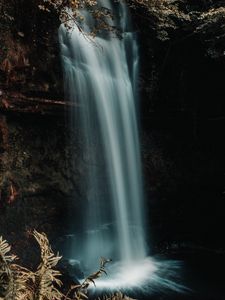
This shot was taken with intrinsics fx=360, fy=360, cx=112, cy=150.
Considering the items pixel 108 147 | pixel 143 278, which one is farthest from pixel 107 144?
pixel 143 278

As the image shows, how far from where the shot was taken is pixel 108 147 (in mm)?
8453

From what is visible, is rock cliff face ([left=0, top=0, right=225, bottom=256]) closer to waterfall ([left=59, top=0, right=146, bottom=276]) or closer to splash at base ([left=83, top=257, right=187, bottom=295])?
waterfall ([left=59, top=0, right=146, bottom=276])

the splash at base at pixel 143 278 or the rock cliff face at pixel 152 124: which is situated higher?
the rock cliff face at pixel 152 124

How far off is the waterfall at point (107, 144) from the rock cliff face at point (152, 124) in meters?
0.36

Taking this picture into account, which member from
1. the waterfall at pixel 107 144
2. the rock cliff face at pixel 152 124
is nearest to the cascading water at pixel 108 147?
the waterfall at pixel 107 144

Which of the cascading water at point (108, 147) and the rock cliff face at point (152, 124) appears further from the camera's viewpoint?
the cascading water at point (108, 147)

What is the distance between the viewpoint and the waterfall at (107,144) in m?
8.09

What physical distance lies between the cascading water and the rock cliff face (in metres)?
0.36

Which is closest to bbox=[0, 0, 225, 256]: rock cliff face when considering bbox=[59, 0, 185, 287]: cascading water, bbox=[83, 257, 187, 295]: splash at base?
bbox=[59, 0, 185, 287]: cascading water

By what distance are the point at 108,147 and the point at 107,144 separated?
0.08 m

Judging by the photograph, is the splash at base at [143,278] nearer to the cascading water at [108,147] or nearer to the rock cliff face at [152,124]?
the cascading water at [108,147]

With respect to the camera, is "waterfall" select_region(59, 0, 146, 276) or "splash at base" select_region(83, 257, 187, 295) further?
"waterfall" select_region(59, 0, 146, 276)

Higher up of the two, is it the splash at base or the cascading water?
the cascading water

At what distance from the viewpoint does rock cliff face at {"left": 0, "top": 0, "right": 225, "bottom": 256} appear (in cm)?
696
